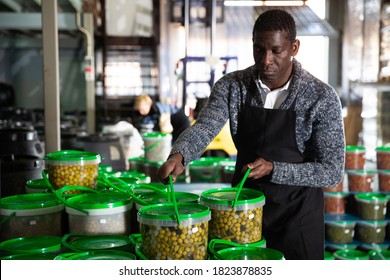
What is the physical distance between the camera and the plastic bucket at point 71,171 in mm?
2084

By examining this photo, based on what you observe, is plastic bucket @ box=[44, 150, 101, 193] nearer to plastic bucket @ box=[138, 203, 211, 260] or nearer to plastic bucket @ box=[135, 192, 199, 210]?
plastic bucket @ box=[135, 192, 199, 210]

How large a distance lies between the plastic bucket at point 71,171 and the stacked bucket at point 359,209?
2.93m

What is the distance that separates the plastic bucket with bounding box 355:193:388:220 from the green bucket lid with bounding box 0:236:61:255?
3.47 metres

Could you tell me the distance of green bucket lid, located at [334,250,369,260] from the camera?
410 centimetres

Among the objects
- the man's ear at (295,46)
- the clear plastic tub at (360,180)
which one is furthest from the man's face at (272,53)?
the clear plastic tub at (360,180)

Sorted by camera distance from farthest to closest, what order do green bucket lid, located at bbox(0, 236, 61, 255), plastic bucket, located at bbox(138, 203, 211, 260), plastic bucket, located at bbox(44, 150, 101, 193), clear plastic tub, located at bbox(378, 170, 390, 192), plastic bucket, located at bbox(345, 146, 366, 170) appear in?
clear plastic tub, located at bbox(378, 170, 390, 192)
plastic bucket, located at bbox(345, 146, 366, 170)
plastic bucket, located at bbox(44, 150, 101, 193)
green bucket lid, located at bbox(0, 236, 61, 255)
plastic bucket, located at bbox(138, 203, 211, 260)

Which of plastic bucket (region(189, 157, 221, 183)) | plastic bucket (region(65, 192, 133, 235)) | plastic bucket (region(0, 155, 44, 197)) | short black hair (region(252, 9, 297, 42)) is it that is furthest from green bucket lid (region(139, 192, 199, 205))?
plastic bucket (region(189, 157, 221, 183))

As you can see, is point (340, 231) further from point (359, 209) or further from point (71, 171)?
point (71, 171)

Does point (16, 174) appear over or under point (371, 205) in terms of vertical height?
over

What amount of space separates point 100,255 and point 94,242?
0.19 meters

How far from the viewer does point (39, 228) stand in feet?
6.04

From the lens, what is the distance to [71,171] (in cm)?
209

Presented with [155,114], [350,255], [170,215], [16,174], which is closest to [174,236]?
[170,215]

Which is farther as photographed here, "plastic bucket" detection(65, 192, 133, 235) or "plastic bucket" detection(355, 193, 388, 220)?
"plastic bucket" detection(355, 193, 388, 220)
